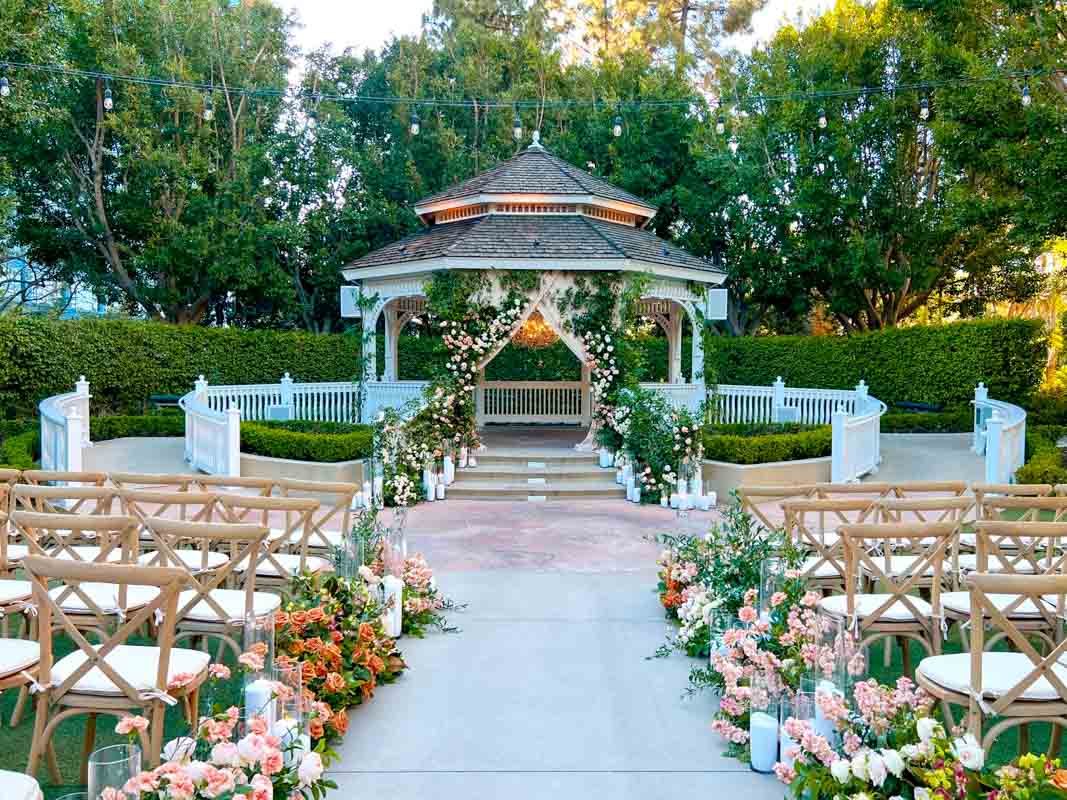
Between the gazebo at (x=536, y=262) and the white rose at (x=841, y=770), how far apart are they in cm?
1220

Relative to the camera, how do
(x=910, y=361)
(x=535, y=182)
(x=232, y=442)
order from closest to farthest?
(x=232, y=442), (x=535, y=182), (x=910, y=361)

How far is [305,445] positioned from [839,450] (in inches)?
341

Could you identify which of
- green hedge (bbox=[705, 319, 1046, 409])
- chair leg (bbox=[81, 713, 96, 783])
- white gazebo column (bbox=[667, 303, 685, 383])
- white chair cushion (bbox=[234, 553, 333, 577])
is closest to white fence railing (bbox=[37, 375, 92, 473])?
white chair cushion (bbox=[234, 553, 333, 577])

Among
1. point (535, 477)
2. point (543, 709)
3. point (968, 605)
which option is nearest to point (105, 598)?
point (543, 709)

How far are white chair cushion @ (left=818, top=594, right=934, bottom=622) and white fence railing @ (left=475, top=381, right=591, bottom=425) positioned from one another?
49.0ft

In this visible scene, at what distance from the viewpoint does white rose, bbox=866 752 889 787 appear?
311cm

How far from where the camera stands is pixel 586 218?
57.0ft

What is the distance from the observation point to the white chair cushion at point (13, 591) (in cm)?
501

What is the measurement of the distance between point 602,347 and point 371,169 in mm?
15422

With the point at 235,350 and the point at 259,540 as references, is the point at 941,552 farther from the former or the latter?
the point at 235,350

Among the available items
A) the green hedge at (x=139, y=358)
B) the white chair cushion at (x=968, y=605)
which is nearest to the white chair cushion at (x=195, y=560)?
the white chair cushion at (x=968, y=605)

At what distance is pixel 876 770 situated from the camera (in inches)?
123

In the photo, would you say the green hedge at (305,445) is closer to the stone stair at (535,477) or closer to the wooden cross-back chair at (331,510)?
the stone stair at (535,477)

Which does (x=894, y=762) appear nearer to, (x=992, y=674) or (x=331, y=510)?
(x=992, y=674)
